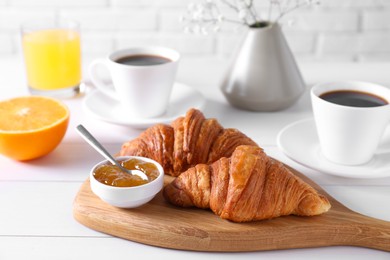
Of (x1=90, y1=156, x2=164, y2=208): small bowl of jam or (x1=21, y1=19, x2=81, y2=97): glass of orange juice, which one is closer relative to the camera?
(x1=90, y1=156, x2=164, y2=208): small bowl of jam

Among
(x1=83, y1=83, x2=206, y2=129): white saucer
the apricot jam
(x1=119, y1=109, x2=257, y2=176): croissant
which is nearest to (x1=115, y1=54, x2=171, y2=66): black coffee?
(x1=83, y1=83, x2=206, y2=129): white saucer

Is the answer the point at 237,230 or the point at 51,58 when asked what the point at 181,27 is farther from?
the point at 237,230

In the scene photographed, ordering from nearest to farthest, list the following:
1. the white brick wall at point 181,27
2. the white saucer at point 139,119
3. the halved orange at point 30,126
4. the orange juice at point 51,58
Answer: the halved orange at point 30,126, the white saucer at point 139,119, the orange juice at point 51,58, the white brick wall at point 181,27

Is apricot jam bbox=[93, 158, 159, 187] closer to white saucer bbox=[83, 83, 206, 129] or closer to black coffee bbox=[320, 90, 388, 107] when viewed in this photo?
white saucer bbox=[83, 83, 206, 129]

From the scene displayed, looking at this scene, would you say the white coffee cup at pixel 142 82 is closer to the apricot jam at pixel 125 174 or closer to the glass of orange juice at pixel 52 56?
the glass of orange juice at pixel 52 56

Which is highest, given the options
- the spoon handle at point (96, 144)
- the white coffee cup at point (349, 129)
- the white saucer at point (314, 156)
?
the white coffee cup at point (349, 129)

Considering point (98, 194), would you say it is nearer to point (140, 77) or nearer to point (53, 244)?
point (53, 244)

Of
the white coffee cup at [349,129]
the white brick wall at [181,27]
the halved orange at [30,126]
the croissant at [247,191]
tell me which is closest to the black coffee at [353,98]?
the white coffee cup at [349,129]
